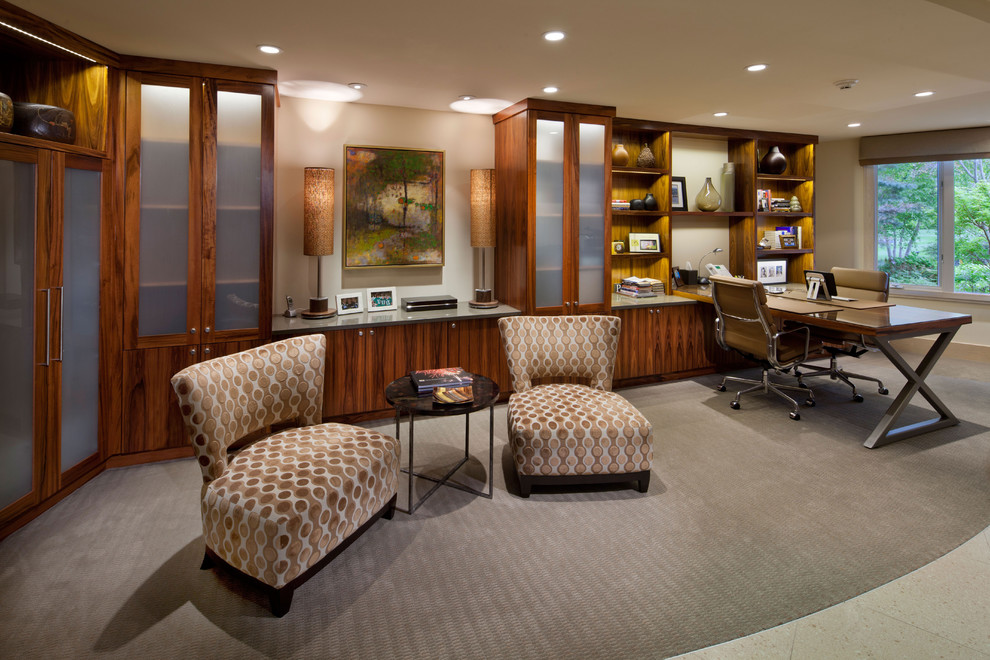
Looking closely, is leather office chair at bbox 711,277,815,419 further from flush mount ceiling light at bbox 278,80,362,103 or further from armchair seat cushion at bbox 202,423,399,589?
flush mount ceiling light at bbox 278,80,362,103

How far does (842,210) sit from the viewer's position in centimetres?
623

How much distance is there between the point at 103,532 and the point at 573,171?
380 cm

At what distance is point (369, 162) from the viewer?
4207 mm

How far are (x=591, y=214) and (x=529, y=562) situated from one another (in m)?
3.08

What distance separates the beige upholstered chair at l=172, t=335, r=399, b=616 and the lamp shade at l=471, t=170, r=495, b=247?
2.02 m

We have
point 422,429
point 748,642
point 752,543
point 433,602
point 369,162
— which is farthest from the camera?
point 369,162

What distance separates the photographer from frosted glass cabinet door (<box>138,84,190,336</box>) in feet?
10.3

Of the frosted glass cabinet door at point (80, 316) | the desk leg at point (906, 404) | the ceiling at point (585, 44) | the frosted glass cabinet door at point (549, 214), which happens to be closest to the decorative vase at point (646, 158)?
the ceiling at point (585, 44)

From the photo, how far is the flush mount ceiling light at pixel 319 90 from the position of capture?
364 centimetres

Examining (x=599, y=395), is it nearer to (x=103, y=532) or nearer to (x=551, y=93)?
(x=551, y=93)

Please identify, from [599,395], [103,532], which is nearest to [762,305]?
[599,395]

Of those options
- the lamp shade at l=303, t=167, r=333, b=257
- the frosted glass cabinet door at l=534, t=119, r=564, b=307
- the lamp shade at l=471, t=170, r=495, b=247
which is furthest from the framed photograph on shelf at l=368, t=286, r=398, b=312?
the frosted glass cabinet door at l=534, t=119, r=564, b=307

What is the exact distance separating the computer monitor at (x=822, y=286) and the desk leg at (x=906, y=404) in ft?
2.76

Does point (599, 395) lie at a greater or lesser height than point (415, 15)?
lesser
